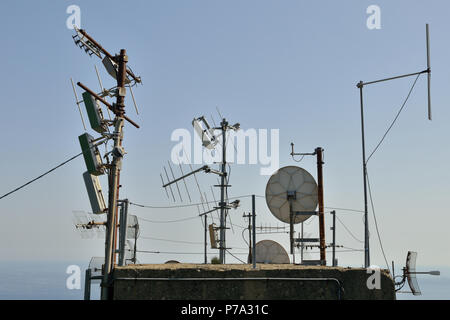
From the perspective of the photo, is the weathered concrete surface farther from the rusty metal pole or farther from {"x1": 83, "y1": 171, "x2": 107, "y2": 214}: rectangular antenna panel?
the rusty metal pole

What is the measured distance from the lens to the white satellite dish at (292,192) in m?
20.3

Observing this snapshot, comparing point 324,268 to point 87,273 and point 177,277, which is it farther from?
point 87,273

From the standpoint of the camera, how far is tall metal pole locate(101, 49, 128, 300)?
12.8 metres

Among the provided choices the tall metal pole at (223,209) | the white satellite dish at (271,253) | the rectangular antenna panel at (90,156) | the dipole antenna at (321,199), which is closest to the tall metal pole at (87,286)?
the rectangular antenna panel at (90,156)

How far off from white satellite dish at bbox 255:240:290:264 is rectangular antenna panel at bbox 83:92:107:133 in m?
14.5

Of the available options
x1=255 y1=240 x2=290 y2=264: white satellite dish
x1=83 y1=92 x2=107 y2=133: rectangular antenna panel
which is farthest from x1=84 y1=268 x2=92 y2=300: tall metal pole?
x1=255 y1=240 x2=290 y2=264: white satellite dish

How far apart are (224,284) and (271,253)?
607 inches

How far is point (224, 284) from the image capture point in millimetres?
12250

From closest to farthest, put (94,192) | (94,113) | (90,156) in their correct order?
(90,156) < (94,113) < (94,192)

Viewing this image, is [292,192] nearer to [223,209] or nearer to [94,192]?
[223,209]

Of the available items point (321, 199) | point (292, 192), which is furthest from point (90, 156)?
point (321, 199)

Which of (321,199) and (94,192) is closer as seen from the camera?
(94,192)

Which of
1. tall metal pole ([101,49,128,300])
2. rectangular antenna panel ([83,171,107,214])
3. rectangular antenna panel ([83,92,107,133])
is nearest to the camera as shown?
tall metal pole ([101,49,128,300])

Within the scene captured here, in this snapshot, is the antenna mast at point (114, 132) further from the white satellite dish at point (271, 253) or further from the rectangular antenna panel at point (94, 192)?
the white satellite dish at point (271, 253)
